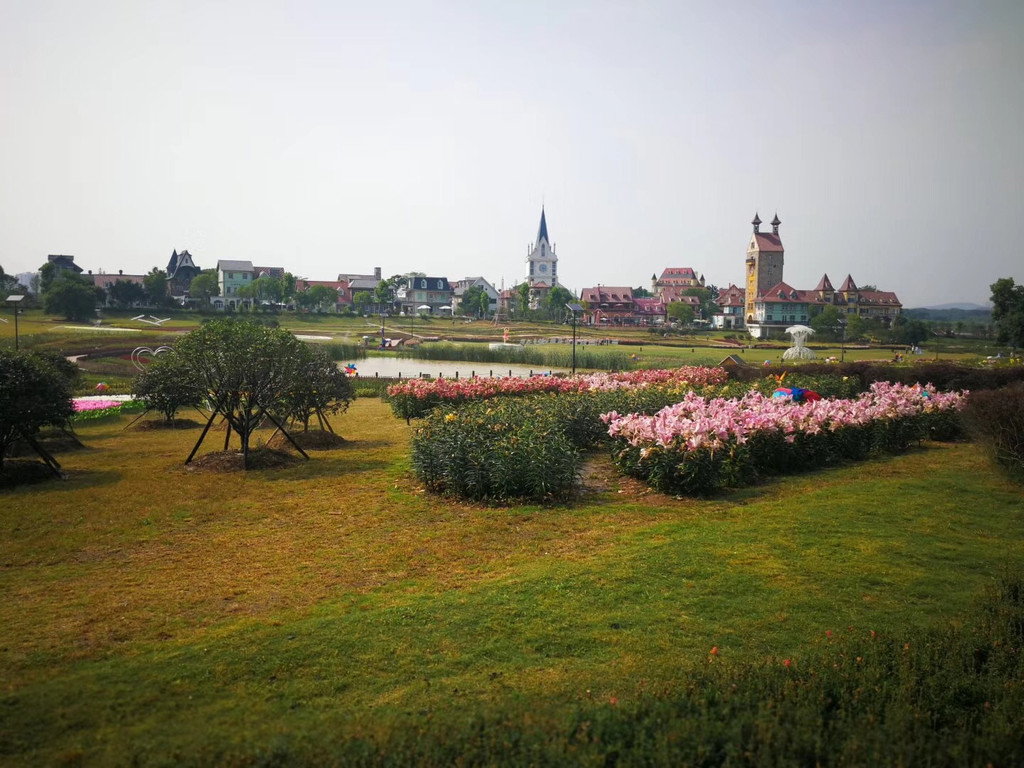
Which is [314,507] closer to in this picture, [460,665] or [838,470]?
[460,665]

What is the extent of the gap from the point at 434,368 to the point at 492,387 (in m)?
22.5

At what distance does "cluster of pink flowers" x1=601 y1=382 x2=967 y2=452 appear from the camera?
960 cm

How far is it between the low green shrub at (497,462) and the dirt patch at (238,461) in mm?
2981

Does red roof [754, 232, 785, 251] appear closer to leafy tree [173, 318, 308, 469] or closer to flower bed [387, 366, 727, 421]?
flower bed [387, 366, 727, 421]

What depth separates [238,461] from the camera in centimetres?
1165

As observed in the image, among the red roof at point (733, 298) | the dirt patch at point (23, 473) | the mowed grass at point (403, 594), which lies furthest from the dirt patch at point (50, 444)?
the red roof at point (733, 298)

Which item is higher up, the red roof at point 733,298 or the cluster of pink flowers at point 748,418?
the red roof at point 733,298

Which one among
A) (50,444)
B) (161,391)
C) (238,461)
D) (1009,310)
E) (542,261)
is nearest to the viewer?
(238,461)

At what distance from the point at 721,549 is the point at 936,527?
2803mm

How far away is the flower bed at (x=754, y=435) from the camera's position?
948 cm

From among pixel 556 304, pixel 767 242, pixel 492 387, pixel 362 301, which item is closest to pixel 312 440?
pixel 492 387

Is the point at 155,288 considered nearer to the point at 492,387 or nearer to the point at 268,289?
the point at 268,289

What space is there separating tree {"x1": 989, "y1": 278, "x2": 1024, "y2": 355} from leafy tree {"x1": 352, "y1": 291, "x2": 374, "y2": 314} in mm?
67276

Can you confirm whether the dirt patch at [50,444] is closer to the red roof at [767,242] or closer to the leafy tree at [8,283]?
the leafy tree at [8,283]
